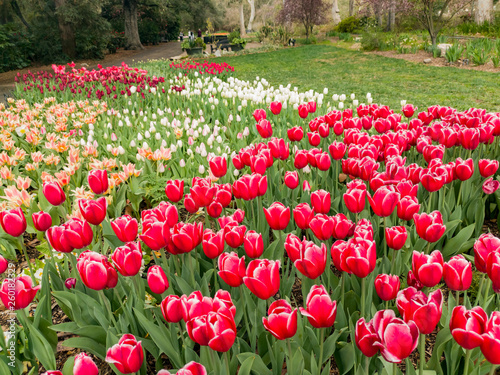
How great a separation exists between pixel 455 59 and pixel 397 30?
38.0 feet

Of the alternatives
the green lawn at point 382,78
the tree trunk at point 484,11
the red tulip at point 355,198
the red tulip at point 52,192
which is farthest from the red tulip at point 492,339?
the tree trunk at point 484,11

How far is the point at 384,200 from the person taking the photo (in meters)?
1.77

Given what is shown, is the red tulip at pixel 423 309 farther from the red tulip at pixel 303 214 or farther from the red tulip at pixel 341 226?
the red tulip at pixel 303 214

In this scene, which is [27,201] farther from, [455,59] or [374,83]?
[455,59]

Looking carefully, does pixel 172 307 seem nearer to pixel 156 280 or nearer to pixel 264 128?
pixel 156 280

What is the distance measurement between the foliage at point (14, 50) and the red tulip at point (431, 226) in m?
22.1

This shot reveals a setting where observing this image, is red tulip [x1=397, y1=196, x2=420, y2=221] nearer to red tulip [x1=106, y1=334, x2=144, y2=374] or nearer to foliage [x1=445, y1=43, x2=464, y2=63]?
red tulip [x1=106, y1=334, x2=144, y2=374]

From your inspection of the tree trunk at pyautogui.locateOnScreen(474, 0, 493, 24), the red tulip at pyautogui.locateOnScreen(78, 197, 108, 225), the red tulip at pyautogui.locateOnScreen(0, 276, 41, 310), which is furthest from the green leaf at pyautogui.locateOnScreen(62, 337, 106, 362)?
the tree trunk at pyautogui.locateOnScreen(474, 0, 493, 24)

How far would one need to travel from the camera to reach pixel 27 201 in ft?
8.73

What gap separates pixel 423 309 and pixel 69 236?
140 cm

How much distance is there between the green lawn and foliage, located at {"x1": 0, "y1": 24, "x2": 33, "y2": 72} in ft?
39.0

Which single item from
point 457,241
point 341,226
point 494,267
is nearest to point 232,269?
point 341,226

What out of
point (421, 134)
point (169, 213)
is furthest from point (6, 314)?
point (421, 134)

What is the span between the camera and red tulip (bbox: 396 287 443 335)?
1.07 meters
